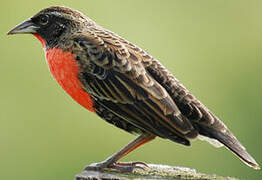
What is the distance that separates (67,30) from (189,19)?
6.38 meters

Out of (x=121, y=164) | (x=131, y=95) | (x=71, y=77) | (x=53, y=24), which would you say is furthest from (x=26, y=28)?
(x=121, y=164)

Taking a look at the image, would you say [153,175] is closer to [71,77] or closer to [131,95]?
[131,95]

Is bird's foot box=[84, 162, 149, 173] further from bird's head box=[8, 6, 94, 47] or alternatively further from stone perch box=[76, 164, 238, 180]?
bird's head box=[8, 6, 94, 47]

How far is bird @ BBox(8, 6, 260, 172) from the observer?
360 inches

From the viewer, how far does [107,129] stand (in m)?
14.7

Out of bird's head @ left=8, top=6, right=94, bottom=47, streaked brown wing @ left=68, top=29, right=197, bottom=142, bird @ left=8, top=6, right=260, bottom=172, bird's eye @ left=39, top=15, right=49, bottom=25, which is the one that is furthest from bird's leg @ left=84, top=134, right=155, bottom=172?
bird's eye @ left=39, top=15, right=49, bottom=25

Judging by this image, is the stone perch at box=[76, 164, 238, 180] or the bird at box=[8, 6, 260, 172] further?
the bird at box=[8, 6, 260, 172]

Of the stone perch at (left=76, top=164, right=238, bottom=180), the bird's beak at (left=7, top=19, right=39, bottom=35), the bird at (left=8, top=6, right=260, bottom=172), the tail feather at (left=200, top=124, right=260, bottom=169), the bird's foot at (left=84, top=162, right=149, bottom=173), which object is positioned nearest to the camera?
the stone perch at (left=76, top=164, right=238, bottom=180)

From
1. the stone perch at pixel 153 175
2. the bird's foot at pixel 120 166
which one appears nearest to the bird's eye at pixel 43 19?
the bird's foot at pixel 120 166

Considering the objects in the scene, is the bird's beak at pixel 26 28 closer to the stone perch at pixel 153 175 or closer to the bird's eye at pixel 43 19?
the bird's eye at pixel 43 19

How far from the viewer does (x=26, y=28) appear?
34.8 feet

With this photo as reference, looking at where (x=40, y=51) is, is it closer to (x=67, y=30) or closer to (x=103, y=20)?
(x=103, y=20)

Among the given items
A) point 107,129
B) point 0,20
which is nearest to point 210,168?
point 107,129

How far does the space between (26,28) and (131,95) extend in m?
2.07
